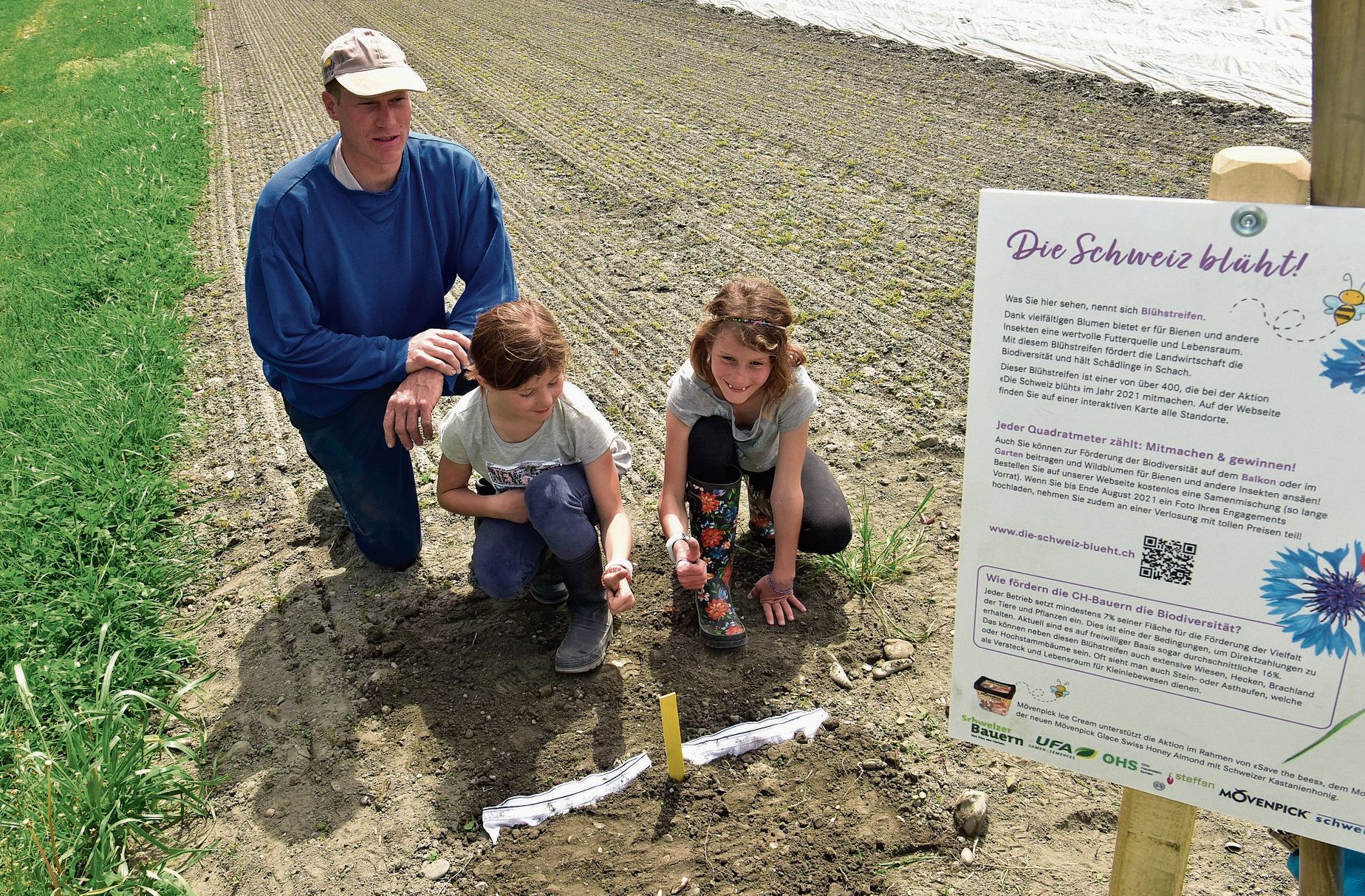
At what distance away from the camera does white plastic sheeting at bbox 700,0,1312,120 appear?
7.24 meters

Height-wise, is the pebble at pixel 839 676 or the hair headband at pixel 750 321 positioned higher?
the hair headband at pixel 750 321

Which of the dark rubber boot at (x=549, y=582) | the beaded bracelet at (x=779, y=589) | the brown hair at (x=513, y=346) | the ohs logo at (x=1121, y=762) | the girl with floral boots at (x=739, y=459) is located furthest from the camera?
the dark rubber boot at (x=549, y=582)

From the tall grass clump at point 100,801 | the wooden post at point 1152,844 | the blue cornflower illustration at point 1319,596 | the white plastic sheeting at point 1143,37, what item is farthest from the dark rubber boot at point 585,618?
the white plastic sheeting at point 1143,37

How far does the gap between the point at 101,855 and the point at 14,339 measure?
402 centimetres

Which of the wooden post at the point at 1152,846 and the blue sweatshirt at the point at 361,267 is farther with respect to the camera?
the blue sweatshirt at the point at 361,267

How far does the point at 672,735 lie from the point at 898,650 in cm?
83

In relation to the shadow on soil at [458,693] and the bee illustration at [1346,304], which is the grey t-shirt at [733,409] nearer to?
the shadow on soil at [458,693]

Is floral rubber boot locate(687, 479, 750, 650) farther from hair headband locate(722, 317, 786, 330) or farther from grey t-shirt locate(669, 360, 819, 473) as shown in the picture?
hair headband locate(722, 317, 786, 330)

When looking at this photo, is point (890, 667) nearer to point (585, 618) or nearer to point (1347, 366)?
point (585, 618)

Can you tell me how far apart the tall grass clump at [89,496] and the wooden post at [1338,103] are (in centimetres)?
268

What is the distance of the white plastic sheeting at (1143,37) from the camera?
7.24 meters

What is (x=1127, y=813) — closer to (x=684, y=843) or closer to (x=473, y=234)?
(x=684, y=843)

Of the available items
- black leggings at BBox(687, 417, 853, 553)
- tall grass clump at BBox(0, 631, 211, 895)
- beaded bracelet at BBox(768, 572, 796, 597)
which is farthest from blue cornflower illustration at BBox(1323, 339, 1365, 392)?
tall grass clump at BBox(0, 631, 211, 895)

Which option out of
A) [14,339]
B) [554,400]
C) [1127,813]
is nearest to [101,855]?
[554,400]
